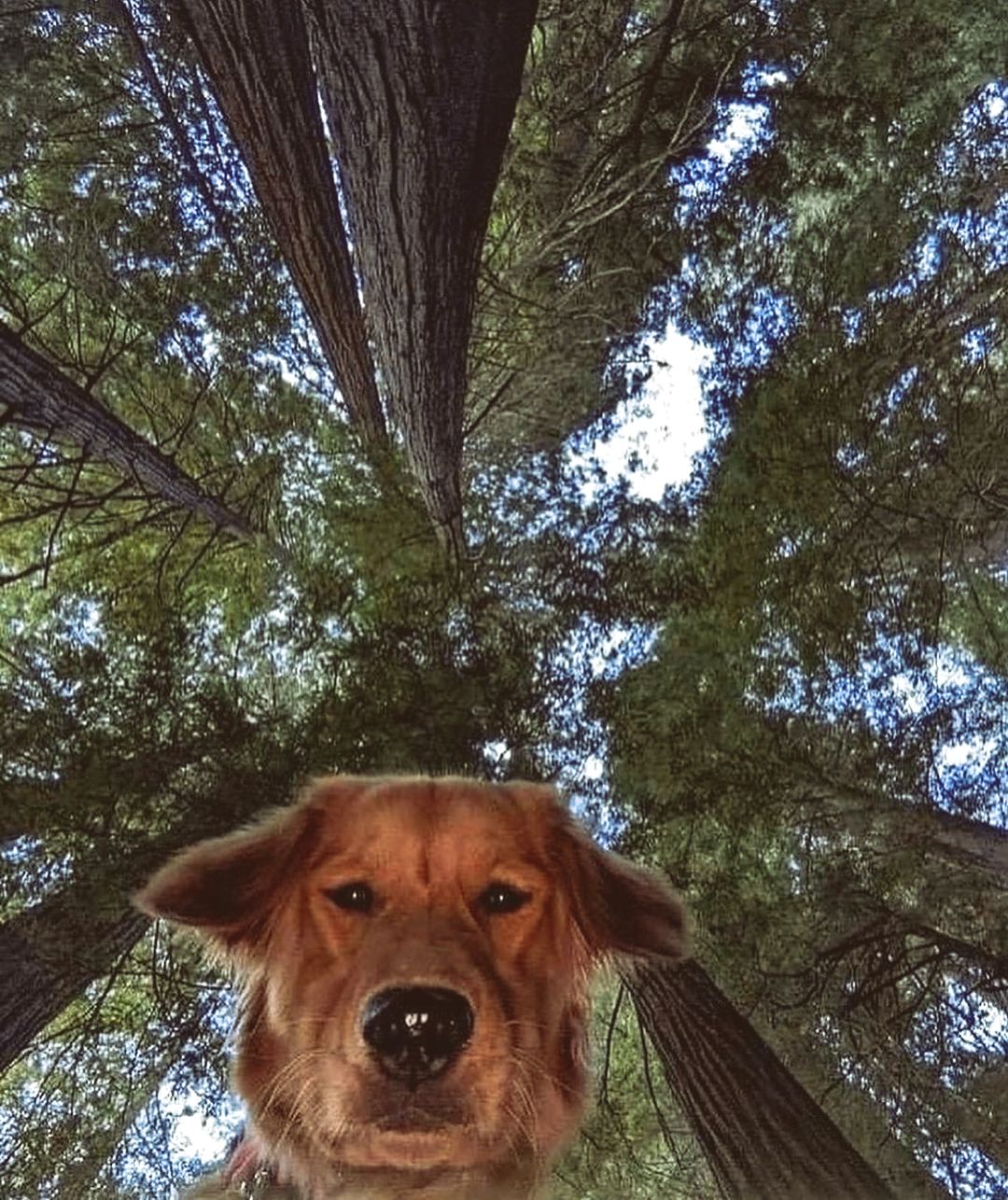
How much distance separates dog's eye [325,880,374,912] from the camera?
1.46 m

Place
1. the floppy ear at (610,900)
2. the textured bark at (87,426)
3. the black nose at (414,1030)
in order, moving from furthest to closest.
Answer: the textured bark at (87,426) → the floppy ear at (610,900) → the black nose at (414,1030)

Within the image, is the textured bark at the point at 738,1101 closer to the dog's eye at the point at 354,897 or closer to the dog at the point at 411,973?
the dog at the point at 411,973

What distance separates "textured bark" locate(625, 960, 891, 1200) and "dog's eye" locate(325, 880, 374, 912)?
542 millimetres

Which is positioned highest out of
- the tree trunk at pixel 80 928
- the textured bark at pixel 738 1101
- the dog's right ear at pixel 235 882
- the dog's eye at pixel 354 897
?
the tree trunk at pixel 80 928

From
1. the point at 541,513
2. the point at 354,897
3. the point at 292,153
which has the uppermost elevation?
the point at 292,153

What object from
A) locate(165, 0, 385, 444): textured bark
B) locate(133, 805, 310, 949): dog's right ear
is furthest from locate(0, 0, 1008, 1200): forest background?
locate(133, 805, 310, 949): dog's right ear

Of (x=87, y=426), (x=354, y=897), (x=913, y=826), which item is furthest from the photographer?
(x=913, y=826)

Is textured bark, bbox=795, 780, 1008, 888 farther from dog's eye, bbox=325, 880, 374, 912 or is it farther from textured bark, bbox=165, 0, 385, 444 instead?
textured bark, bbox=165, 0, 385, 444

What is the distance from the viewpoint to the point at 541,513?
2.32 meters

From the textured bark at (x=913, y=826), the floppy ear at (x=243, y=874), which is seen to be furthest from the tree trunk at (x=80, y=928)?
the textured bark at (x=913, y=826)

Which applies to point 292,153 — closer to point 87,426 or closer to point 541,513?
point 87,426

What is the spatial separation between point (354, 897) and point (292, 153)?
1.30 metres

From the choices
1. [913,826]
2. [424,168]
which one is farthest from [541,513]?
[913,826]

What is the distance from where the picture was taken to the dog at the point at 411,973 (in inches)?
52.3
